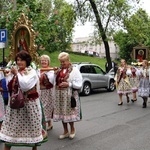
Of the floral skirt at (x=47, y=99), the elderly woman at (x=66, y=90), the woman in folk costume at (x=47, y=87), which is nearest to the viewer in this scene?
the elderly woman at (x=66, y=90)

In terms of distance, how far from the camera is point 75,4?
20.7 m

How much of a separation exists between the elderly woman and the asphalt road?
43 centimetres

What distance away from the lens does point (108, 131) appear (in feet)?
23.0

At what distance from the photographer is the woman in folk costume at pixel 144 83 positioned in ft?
34.0

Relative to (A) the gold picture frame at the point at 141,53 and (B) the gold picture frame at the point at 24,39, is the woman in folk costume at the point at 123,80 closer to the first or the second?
(A) the gold picture frame at the point at 141,53

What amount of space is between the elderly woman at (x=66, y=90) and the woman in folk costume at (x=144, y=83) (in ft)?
15.2

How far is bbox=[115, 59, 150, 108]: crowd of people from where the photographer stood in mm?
10430

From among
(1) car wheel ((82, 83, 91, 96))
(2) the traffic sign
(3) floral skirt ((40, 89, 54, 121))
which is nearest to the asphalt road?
(3) floral skirt ((40, 89, 54, 121))

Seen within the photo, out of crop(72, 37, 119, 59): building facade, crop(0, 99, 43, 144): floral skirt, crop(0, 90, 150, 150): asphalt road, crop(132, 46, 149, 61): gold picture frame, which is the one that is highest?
crop(72, 37, 119, 59): building facade

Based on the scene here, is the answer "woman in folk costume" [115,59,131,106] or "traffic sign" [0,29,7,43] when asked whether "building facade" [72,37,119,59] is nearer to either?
"woman in folk costume" [115,59,131,106]

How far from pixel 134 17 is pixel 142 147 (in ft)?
51.9

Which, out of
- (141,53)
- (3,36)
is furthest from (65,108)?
(141,53)

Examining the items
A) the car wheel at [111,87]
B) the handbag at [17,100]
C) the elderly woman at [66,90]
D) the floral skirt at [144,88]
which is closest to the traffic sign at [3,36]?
the elderly woman at [66,90]

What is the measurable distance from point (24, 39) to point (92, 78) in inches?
347
